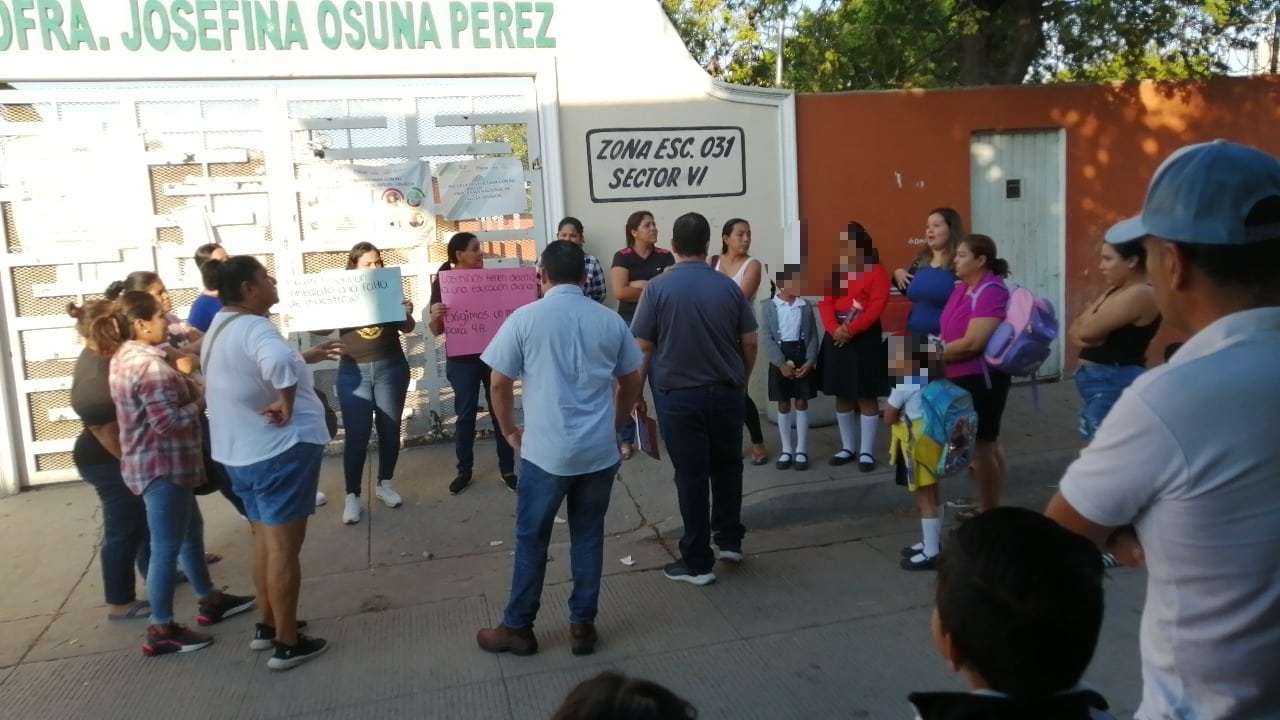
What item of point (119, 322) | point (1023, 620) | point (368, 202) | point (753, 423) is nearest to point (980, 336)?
point (753, 423)

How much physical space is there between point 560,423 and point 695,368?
1.00 meters

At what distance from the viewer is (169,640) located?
4.25 meters

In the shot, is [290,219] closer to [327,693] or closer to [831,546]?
[327,693]

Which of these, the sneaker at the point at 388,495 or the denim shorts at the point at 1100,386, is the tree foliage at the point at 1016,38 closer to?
the denim shorts at the point at 1100,386

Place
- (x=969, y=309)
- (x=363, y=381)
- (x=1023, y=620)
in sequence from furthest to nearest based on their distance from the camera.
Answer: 1. (x=363, y=381)
2. (x=969, y=309)
3. (x=1023, y=620)

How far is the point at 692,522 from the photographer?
478 cm

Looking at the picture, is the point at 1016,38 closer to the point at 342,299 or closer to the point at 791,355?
Result: the point at 791,355

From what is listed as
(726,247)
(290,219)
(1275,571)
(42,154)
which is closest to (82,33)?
(42,154)

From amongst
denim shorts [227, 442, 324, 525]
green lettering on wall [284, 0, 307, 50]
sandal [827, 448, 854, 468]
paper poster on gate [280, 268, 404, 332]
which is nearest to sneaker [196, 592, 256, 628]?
denim shorts [227, 442, 324, 525]

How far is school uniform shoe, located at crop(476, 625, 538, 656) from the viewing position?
4.11 m

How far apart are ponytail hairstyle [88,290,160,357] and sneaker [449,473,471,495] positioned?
2.54m

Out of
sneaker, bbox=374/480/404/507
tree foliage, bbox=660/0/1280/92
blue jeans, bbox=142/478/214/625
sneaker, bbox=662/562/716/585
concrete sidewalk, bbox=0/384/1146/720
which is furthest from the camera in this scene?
tree foliage, bbox=660/0/1280/92

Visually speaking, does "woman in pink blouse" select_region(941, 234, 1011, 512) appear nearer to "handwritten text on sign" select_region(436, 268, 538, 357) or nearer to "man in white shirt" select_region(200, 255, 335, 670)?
"handwritten text on sign" select_region(436, 268, 538, 357)

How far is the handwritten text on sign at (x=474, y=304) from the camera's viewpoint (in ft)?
20.4
